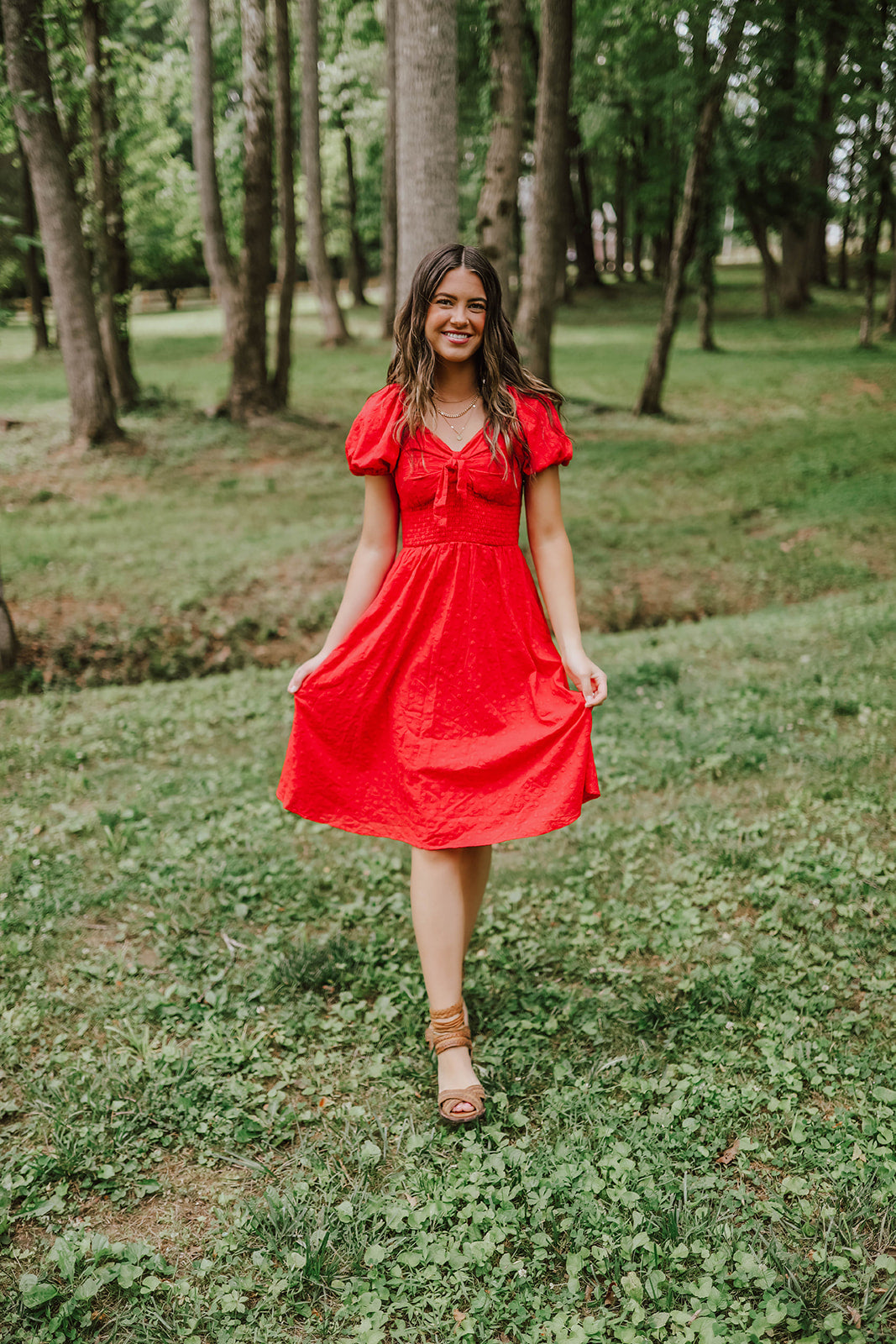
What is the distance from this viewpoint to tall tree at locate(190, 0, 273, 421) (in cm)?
1366

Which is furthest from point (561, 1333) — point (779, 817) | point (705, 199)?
point (705, 199)

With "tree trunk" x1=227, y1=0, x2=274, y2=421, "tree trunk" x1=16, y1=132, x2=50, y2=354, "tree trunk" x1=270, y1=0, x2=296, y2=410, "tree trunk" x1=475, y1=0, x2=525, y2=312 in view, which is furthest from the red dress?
"tree trunk" x1=16, y1=132, x2=50, y2=354

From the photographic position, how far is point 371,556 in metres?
3.26

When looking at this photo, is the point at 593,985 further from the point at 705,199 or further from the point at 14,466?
the point at 705,199

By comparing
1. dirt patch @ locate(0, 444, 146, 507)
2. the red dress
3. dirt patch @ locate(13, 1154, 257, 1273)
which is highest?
the red dress

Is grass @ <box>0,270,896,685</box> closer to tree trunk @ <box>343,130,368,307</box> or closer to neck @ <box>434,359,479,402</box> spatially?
neck @ <box>434,359,479,402</box>

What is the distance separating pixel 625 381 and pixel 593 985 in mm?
16575

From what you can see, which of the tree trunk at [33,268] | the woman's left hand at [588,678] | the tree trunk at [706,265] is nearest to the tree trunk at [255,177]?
the tree trunk at [706,265]

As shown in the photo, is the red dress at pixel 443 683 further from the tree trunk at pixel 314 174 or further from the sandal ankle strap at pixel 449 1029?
the tree trunk at pixel 314 174

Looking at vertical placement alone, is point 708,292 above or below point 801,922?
above

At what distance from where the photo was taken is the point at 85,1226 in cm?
262

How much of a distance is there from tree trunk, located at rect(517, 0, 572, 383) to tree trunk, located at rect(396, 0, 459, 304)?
6.17 metres

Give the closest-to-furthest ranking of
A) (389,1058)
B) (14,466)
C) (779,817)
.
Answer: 1. (389,1058)
2. (779,817)
3. (14,466)

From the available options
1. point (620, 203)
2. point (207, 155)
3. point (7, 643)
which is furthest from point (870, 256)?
point (7, 643)
